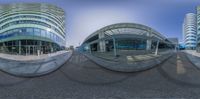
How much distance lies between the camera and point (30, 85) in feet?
15.6

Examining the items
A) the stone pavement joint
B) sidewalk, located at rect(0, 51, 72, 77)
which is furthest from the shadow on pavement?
sidewalk, located at rect(0, 51, 72, 77)

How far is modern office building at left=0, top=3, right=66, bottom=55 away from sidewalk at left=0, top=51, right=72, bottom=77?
0.67m

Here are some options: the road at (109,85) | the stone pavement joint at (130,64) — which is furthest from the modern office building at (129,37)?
the road at (109,85)

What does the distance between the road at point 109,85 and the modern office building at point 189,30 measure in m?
0.99

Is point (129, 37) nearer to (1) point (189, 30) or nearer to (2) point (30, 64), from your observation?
(1) point (189, 30)

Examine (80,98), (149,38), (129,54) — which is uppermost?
(149,38)

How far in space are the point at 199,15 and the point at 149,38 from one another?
57.0 inches

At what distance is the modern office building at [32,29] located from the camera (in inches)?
208

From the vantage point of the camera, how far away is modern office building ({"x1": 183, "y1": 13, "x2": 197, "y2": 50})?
436cm

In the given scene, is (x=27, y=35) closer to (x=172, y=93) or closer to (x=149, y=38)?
(x=149, y=38)

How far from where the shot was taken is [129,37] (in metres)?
5.42

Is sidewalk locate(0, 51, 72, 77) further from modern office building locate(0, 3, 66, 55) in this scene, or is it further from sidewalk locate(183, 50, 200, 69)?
sidewalk locate(183, 50, 200, 69)

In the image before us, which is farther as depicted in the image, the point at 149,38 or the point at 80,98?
the point at 149,38

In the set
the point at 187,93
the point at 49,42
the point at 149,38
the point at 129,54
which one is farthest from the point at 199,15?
the point at 49,42
